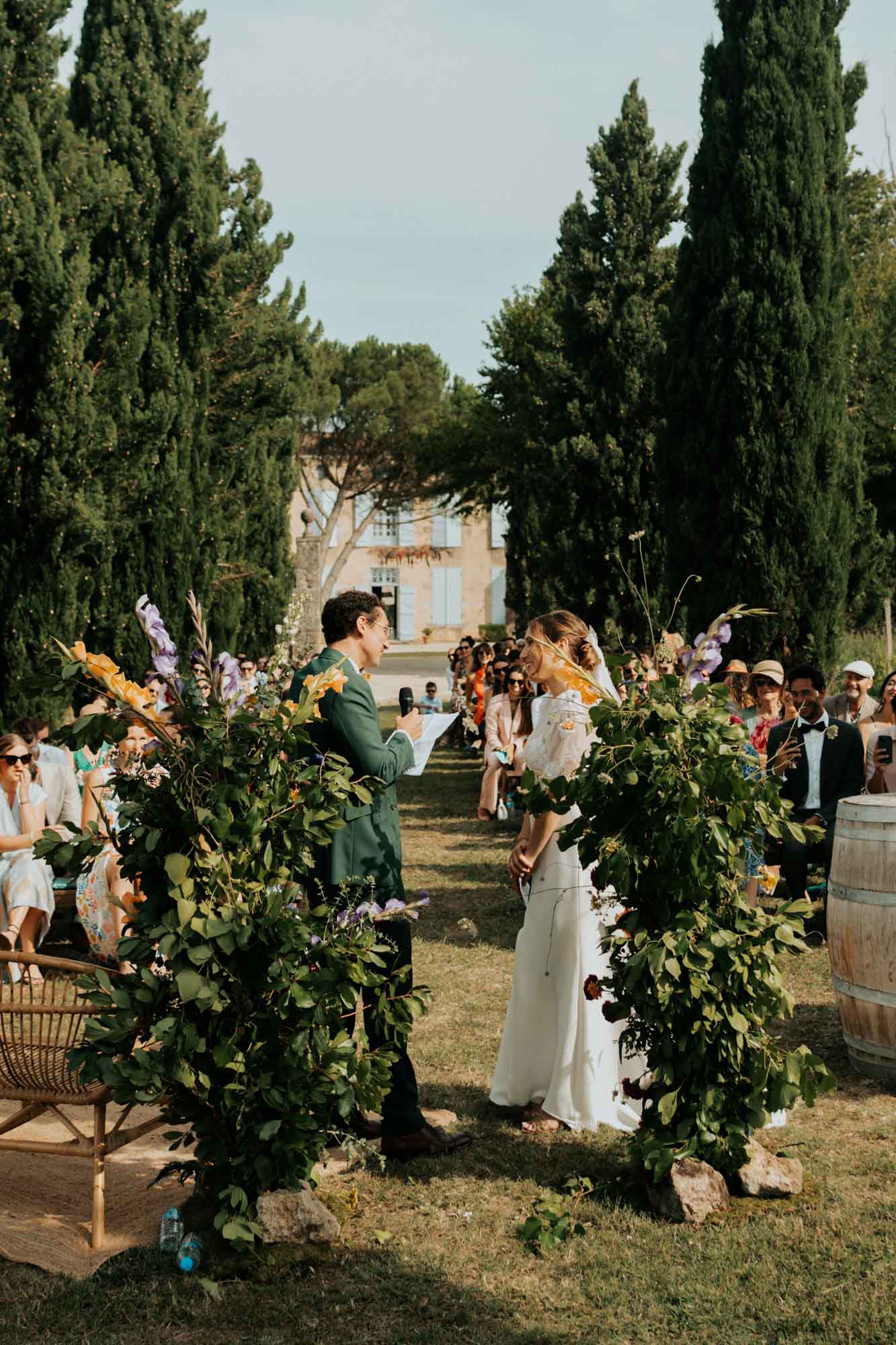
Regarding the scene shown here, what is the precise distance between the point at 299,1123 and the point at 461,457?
26407 millimetres

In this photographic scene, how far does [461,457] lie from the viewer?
2945cm

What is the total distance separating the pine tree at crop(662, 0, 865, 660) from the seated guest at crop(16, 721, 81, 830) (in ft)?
26.2

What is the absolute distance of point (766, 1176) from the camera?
14.2 ft

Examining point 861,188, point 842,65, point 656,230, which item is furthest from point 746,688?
point 861,188

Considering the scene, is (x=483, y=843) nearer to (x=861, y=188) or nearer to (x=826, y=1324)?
(x=826, y=1324)

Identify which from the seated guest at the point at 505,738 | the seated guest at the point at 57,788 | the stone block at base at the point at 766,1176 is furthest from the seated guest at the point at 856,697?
A: the stone block at base at the point at 766,1176

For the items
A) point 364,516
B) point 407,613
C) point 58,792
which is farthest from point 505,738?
point 407,613

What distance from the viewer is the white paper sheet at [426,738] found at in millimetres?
4594

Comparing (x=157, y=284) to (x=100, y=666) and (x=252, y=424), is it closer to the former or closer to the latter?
(x=252, y=424)

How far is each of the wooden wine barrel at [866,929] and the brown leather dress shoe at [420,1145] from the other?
6.36ft

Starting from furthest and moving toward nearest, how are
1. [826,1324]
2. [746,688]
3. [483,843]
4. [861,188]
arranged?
[861,188] < [483,843] < [746,688] < [826,1324]

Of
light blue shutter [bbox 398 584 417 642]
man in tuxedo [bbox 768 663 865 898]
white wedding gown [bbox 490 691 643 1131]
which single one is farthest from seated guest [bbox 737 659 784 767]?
light blue shutter [bbox 398 584 417 642]

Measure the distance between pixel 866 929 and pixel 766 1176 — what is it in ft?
4.93

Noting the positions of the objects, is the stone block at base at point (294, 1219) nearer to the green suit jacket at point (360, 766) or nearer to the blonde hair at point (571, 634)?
the green suit jacket at point (360, 766)
